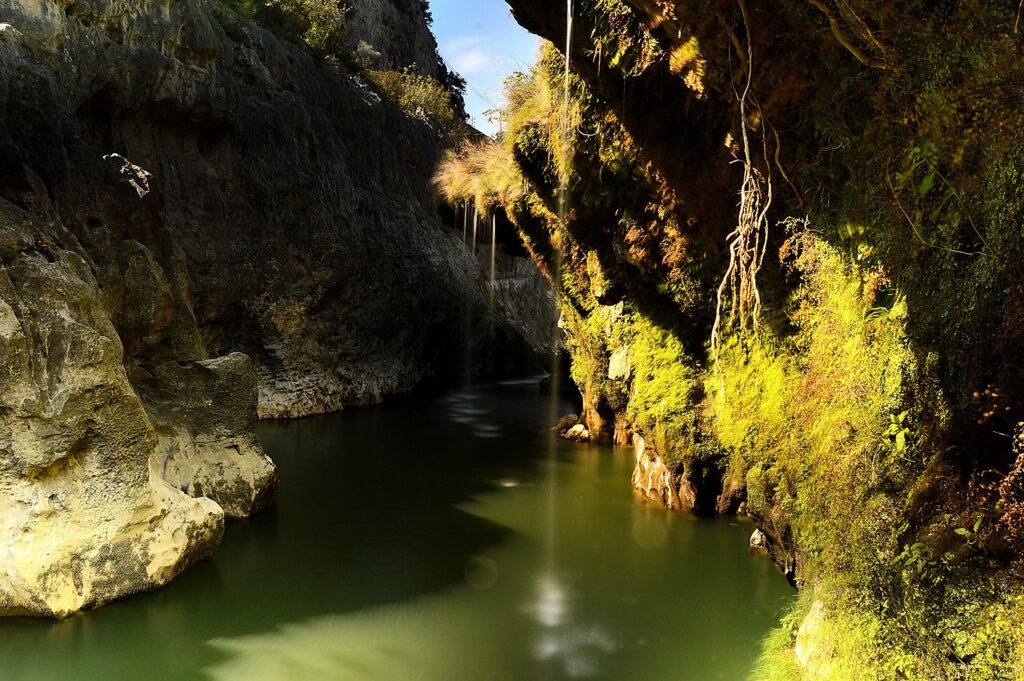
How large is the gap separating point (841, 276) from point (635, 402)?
442 cm

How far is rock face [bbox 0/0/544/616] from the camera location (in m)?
6.21

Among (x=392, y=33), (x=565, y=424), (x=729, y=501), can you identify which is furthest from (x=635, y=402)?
(x=392, y=33)

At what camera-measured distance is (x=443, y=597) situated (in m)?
6.95

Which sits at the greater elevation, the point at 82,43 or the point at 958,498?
the point at 82,43

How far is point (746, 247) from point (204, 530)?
6.04 m

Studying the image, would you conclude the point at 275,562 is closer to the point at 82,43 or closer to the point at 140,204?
the point at 140,204

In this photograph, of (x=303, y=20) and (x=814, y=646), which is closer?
(x=814, y=646)

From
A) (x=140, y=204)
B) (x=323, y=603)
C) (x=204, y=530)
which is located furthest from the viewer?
(x=140, y=204)

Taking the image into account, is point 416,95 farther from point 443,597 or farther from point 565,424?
point 443,597

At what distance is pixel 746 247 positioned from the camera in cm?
627

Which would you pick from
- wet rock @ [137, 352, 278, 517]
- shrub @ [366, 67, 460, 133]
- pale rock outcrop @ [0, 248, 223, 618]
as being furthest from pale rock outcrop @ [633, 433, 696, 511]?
shrub @ [366, 67, 460, 133]

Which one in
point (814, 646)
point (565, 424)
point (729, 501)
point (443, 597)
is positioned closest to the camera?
point (814, 646)

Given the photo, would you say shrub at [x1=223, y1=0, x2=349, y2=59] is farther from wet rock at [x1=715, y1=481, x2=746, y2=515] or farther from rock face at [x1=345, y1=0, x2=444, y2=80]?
wet rock at [x1=715, y1=481, x2=746, y2=515]

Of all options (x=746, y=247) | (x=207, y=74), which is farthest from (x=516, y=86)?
(x=207, y=74)
